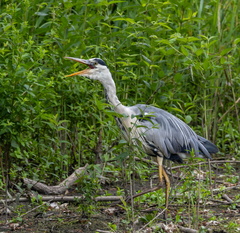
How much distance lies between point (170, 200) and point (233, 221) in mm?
833

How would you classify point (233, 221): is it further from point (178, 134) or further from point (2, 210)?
point (2, 210)

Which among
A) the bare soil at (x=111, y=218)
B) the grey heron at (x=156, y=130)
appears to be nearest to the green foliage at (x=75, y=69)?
the grey heron at (x=156, y=130)

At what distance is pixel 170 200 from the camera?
5.96 metres

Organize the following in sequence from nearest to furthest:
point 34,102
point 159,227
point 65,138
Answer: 1. point 159,227
2. point 34,102
3. point 65,138

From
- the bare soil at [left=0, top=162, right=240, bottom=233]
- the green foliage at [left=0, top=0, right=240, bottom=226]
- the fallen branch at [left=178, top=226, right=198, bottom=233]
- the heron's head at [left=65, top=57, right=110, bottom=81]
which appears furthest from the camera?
the heron's head at [left=65, top=57, right=110, bottom=81]

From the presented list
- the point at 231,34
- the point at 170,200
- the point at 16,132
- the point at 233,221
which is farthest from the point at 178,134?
the point at 231,34

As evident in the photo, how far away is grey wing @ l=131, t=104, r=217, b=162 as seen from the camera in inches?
237

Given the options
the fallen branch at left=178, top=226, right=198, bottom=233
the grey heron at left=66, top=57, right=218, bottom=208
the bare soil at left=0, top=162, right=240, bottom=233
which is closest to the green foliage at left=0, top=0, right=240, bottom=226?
the grey heron at left=66, top=57, right=218, bottom=208

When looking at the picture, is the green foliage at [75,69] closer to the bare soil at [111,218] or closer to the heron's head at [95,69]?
the heron's head at [95,69]

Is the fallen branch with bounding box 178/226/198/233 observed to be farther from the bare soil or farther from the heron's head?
the heron's head

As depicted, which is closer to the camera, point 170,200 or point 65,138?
point 170,200

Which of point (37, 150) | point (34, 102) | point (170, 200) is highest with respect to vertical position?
point (34, 102)

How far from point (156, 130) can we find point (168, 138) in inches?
7.0

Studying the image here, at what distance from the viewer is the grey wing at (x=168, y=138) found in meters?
6.02
